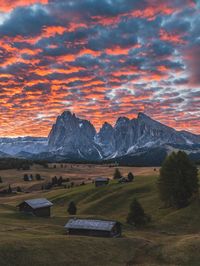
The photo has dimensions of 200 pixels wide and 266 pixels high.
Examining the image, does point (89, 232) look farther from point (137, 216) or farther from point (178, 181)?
point (178, 181)

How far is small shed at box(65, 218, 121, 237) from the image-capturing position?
70062mm

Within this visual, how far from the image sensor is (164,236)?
75188 mm

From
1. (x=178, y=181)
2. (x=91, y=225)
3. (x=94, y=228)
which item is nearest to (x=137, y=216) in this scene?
(x=91, y=225)

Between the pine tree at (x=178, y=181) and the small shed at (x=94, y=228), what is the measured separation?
104 feet

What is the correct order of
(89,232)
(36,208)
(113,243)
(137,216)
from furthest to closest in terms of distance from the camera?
(36,208) < (137,216) < (89,232) < (113,243)

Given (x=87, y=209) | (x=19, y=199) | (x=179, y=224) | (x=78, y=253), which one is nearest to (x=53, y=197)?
(x=19, y=199)

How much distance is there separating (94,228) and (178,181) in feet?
126

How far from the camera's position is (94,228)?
2771 inches

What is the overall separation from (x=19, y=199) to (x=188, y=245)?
3654 inches

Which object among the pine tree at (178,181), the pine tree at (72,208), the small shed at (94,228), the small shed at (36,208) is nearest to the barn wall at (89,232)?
the small shed at (94,228)

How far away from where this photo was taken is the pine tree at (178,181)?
100 m

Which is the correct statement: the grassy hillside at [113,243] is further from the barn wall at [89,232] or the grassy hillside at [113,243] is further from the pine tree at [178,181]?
the pine tree at [178,181]

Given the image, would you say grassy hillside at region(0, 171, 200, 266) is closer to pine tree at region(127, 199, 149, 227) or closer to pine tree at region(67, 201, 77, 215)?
pine tree at region(127, 199, 149, 227)

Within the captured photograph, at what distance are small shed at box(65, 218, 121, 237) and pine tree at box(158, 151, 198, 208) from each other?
31.7 m
